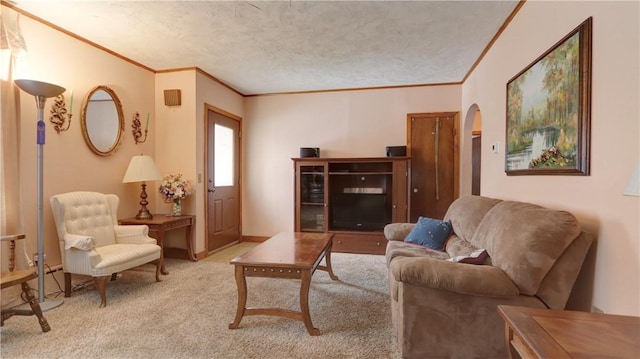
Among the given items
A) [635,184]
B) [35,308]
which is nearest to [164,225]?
[35,308]

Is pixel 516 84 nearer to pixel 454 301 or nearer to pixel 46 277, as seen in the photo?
pixel 454 301

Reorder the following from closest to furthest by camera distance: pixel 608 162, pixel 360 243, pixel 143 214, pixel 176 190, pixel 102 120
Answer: pixel 608 162, pixel 102 120, pixel 143 214, pixel 176 190, pixel 360 243

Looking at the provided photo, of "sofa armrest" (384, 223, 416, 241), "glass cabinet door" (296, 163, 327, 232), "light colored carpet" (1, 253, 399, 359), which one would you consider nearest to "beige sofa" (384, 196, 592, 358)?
"light colored carpet" (1, 253, 399, 359)

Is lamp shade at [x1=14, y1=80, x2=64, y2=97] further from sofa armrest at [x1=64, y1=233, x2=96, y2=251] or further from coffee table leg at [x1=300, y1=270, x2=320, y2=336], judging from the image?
coffee table leg at [x1=300, y1=270, x2=320, y2=336]

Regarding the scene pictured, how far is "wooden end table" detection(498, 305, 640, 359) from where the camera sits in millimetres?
811

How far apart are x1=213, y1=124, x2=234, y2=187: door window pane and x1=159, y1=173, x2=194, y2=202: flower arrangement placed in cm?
66

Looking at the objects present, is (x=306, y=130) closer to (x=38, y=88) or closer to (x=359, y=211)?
(x=359, y=211)

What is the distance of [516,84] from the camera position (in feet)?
7.72

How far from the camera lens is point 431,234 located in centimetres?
273

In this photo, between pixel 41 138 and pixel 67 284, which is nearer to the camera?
pixel 41 138

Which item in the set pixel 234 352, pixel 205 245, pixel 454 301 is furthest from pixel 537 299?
pixel 205 245

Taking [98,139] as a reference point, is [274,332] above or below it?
below

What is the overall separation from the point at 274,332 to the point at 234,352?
32 centimetres

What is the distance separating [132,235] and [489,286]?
3.21 metres
